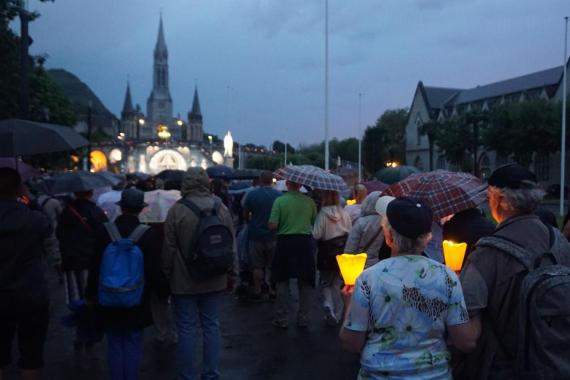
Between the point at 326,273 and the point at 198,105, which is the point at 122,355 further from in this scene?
the point at 198,105

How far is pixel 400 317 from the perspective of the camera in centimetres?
250

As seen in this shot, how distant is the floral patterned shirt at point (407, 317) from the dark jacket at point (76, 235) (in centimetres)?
476

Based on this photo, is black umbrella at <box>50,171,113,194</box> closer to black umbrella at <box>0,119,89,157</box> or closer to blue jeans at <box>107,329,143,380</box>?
black umbrella at <box>0,119,89,157</box>

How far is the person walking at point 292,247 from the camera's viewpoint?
7.18m

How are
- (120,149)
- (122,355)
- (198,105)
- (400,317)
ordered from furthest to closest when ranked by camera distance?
(198,105)
(120,149)
(122,355)
(400,317)

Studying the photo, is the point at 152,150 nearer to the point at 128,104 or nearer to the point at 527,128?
the point at 128,104

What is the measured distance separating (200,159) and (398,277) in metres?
99.1

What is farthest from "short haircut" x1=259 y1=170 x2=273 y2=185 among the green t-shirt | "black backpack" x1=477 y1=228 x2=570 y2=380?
"black backpack" x1=477 y1=228 x2=570 y2=380

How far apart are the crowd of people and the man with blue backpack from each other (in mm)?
11

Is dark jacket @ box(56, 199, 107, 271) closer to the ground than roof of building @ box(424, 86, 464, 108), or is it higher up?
closer to the ground

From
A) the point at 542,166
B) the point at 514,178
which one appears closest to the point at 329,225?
the point at 514,178

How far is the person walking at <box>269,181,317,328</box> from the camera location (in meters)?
7.18

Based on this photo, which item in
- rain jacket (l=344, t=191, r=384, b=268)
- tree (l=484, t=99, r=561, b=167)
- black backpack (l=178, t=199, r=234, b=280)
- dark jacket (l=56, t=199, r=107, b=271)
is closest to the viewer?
black backpack (l=178, t=199, r=234, b=280)

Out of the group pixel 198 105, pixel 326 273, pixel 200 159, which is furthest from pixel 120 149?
pixel 326 273
